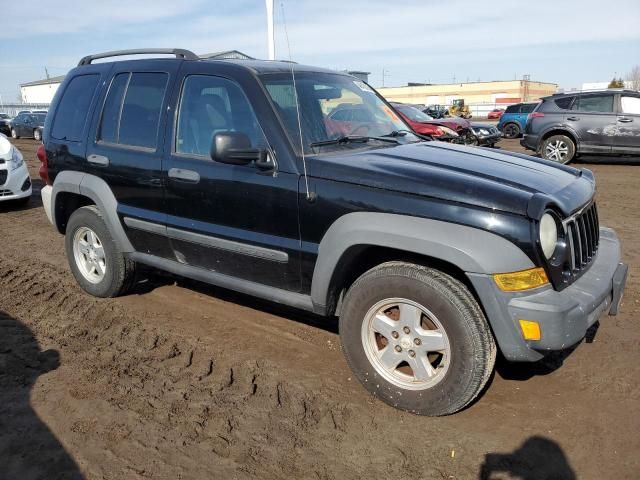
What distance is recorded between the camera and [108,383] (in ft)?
11.4

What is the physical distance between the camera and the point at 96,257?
4906mm

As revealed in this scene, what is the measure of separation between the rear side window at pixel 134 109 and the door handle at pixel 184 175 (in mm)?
338

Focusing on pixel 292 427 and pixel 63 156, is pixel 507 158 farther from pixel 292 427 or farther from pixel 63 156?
pixel 63 156

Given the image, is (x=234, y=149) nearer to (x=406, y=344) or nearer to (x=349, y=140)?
(x=349, y=140)

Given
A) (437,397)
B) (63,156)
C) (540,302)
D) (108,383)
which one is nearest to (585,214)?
(540,302)

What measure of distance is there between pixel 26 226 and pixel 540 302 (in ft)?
25.2

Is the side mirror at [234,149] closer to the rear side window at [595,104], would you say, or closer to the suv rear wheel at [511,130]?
the rear side window at [595,104]

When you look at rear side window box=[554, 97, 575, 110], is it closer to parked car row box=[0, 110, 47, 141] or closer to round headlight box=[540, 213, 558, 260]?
round headlight box=[540, 213, 558, 260]

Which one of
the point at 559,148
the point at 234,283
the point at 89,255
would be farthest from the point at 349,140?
the point at 559,148

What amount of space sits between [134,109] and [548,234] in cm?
320

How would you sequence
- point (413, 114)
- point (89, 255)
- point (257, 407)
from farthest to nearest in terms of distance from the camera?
point (413, 114)
point (89, 255)
point (257, 407)

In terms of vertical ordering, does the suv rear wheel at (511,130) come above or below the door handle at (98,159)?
below

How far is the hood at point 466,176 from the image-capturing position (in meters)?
2.79

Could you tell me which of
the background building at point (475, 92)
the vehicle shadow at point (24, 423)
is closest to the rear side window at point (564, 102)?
the vehicle shadow at point (24, 423)
